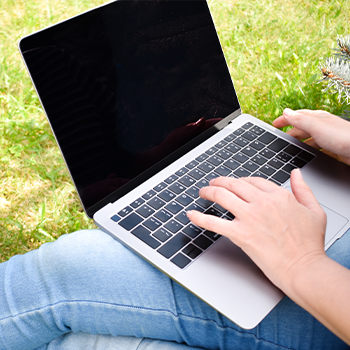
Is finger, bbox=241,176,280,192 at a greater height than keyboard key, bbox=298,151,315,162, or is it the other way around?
finger, bbox=241,176,280,192

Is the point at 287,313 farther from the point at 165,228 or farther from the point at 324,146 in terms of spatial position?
the point at 324,146

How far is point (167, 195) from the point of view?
0.96 m

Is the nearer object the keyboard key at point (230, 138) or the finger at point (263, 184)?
the finger at point (263, 184)

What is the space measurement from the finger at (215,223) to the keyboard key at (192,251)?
2.9 inches

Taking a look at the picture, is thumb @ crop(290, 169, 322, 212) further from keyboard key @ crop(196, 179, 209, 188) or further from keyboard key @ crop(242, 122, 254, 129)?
keyboard key @ crop(242, 122, 254, 129)

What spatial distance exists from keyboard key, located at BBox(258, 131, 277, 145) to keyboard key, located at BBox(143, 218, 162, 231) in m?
0.46

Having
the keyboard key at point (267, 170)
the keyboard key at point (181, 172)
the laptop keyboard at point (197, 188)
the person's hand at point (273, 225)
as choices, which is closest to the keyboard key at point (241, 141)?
the laptop keyboard at point (197, 188)

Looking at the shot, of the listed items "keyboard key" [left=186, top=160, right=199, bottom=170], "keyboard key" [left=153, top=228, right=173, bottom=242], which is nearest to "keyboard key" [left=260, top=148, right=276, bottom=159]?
"keyboard key" [left=186, top=160, right=199, bottom=170]

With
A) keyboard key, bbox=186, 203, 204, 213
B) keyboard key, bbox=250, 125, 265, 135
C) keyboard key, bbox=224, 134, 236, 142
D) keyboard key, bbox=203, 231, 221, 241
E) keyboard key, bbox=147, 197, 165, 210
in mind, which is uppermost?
keyboard key, bbox=224, 134, 236, 142

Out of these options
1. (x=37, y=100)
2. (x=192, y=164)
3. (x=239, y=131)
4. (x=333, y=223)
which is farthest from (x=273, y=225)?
(x=37, y=100)

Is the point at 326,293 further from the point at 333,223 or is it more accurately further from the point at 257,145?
the point at 257,145

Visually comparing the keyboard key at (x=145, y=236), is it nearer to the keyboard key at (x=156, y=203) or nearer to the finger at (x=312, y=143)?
the keyboard key at (x=156, y=203)

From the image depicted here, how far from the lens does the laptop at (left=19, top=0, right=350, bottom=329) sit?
31.4 inches

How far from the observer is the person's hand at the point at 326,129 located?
1.00 meters
